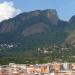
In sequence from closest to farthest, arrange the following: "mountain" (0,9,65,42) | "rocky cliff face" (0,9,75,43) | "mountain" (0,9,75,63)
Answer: "mountain" (0,9,75,63), "rocky cliff face" (0,9,75,43), "mountain" (0,9,65,42)

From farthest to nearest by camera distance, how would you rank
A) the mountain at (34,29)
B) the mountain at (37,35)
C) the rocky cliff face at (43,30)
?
1. the mountain at (34,29)
2. the rocky cliff face at (43,30)
3. the mountain at (37,35)

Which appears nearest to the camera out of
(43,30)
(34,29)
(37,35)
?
(37,35)

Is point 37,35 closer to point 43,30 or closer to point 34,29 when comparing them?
point 43,30

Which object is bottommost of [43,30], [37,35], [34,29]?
[37,35]

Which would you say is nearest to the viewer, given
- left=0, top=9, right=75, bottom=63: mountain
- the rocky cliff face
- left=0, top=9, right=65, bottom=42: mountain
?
left=0, top=9, right=75, bottom=63: mountain

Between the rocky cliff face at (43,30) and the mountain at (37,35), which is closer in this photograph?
the mountain at (37,35)

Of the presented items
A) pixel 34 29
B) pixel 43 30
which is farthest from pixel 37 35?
pixel 34 29

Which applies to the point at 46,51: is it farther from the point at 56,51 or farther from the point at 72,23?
the point at 72,23

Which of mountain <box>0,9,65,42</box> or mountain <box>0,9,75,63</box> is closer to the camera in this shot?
mountain <box>0,9,75,63</box>

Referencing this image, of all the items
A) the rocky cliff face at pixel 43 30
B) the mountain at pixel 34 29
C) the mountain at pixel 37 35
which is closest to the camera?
the mountain at pixel 37 35

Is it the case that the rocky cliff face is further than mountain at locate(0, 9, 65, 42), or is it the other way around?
mountain at locate(0, 9, 65, 42)

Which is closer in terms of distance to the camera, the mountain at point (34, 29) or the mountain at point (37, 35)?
the mountain at point (37, 35)

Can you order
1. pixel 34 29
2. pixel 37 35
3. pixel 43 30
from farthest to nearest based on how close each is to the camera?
pixel 34 29, pixel 43 30, pixel 37 35
